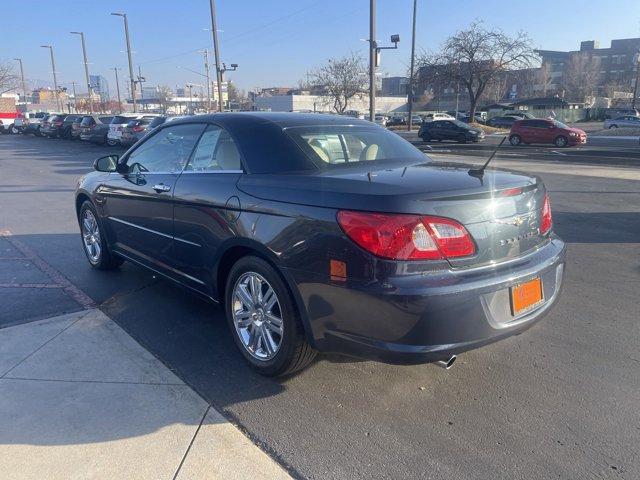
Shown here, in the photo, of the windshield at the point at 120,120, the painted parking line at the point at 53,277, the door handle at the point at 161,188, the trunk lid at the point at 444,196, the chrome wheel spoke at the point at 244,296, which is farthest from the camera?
the windshield at the point at 120,120

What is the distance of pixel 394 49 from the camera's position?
2411cm

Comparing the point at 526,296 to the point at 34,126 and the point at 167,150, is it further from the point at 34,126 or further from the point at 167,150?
the point at 34,126

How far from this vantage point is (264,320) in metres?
3.27

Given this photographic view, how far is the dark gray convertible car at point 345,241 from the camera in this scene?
8.46ft

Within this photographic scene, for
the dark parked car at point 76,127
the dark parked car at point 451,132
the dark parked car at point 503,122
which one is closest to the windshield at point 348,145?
the dark parked car at point 451,132

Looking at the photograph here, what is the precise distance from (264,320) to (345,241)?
3.04ft

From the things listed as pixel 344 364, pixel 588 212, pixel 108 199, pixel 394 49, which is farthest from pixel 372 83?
pixel 344 364

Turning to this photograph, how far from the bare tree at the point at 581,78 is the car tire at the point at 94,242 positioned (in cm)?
9624

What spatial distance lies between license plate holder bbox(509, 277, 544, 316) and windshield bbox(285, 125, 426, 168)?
1.26 meters

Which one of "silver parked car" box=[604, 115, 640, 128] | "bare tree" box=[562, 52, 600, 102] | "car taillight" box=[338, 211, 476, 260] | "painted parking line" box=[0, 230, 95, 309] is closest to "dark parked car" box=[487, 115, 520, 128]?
"silver parked car" box=[604, 115, 640, 128]

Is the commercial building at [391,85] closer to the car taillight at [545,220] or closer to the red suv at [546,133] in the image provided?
the red suv at [546,133]

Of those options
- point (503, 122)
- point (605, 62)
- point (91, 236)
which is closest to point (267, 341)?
point (91, 236)

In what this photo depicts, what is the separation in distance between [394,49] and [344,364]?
2297 cm

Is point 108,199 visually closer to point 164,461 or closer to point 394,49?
point 164,461
